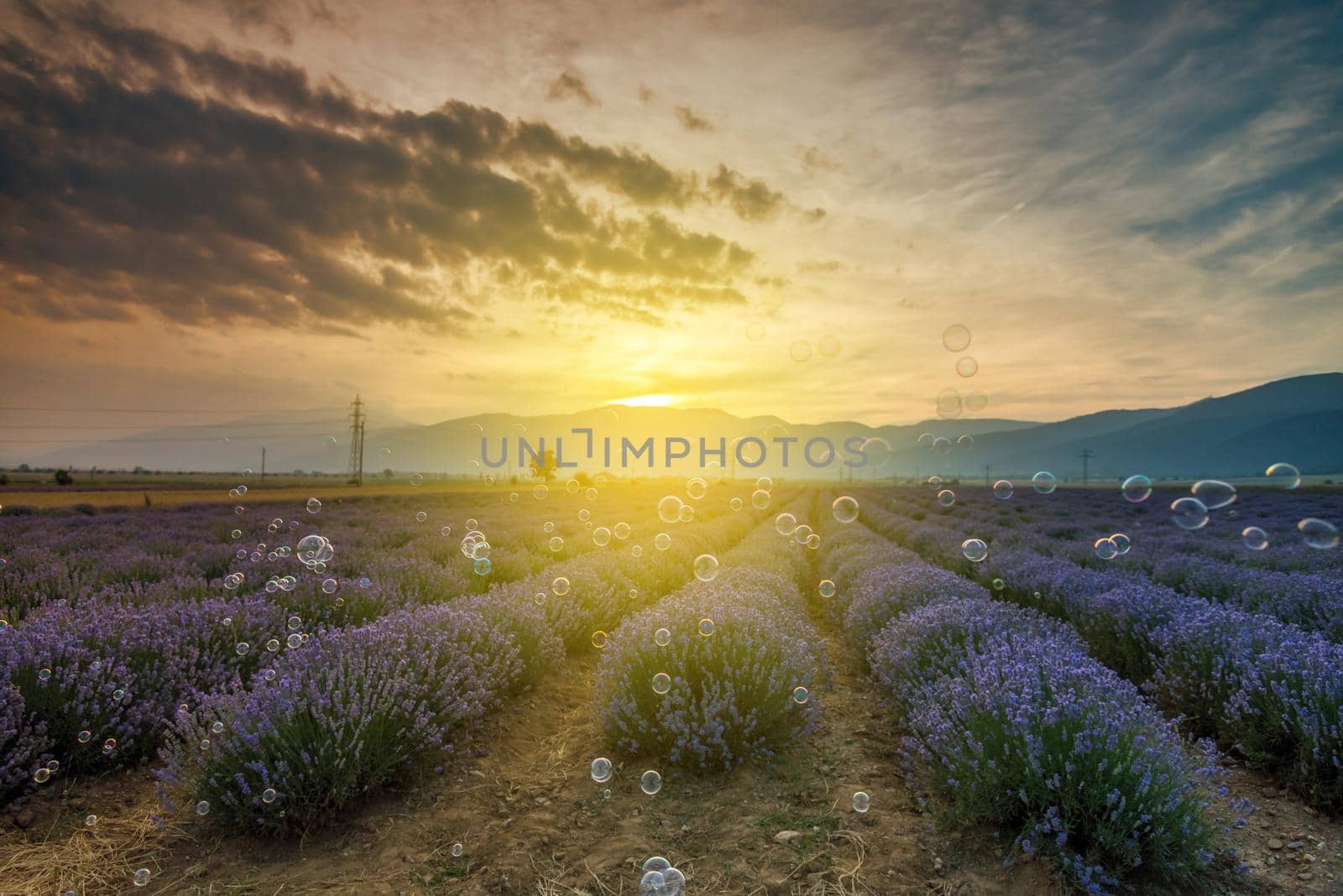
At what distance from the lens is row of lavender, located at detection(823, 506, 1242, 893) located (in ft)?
8.63

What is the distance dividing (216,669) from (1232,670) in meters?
6.95

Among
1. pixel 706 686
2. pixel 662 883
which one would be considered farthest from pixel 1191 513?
pixel 662 883

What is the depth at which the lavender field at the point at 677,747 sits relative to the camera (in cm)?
282

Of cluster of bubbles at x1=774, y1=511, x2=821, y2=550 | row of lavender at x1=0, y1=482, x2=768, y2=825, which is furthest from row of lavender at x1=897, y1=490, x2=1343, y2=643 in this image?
row of lavender at x1=0, y1=482, x2=768, y2=825

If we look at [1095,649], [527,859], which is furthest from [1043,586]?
[527,859]

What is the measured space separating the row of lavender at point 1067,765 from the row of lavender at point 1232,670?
581 millimetres

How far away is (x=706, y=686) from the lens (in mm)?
4250

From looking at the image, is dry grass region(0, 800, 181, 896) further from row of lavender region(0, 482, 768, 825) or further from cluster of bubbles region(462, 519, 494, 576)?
cluster of bubbles region(462, 519, 494, 576)

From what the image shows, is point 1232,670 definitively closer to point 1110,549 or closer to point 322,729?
point 322,729

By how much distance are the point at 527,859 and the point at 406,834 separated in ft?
2.15

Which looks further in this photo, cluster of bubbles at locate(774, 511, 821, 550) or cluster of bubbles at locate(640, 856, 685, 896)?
cluster of bubbles at locate(774, 511, 821, 550)

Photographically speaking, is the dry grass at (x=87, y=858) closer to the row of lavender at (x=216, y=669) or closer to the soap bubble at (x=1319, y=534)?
the row of lavender at (x=216, y=669)

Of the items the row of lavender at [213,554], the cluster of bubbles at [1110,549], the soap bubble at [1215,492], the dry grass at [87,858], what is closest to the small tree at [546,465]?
the row of lavender at [213,554]

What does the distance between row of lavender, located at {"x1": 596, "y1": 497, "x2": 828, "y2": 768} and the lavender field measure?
2cm
